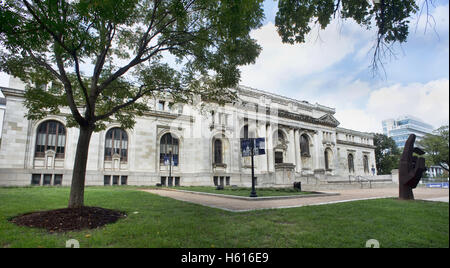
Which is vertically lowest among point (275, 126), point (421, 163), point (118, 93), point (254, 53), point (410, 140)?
point (421, 163)

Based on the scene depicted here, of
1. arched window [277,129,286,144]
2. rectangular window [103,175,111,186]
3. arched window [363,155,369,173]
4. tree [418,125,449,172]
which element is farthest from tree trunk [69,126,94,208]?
arched window [363,155,369,173]

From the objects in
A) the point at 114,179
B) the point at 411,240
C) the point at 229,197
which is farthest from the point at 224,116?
the point at 411,240

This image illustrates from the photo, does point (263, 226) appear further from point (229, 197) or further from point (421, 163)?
point (421, 163)

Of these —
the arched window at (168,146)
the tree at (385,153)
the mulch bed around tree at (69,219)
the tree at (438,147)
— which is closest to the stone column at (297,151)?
the tree at (438,147)

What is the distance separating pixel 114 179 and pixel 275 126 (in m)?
26.1

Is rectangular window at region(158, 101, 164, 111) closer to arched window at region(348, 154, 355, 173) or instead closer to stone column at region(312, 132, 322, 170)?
stone column at region(312, 132, 322, 170)

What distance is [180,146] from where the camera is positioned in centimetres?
3488

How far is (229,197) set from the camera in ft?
52.5

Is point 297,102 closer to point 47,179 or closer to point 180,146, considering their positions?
point 180,146

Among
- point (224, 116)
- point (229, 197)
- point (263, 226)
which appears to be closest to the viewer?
point (263, 226)

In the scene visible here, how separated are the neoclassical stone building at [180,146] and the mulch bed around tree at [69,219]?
33.4 ft

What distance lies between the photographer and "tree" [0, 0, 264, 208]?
6336mm

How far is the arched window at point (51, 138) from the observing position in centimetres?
2619

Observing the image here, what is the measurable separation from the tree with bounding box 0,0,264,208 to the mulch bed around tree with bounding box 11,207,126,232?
0.72m
